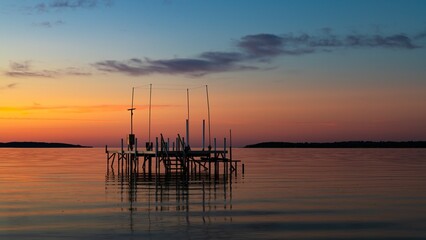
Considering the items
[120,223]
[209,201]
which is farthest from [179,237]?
[209,201]

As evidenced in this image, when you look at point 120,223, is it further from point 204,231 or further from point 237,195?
point 237,195

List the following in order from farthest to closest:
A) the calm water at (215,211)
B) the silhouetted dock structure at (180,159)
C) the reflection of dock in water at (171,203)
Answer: the silhouetted dock structure at (180,159) < the reflection of dock in water at (171,203) < the calm water at (215,211)

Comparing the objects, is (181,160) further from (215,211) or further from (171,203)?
(215,211)

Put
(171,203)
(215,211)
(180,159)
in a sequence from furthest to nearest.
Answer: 1. (180,159)
2. (171,203)
3. (215,211)

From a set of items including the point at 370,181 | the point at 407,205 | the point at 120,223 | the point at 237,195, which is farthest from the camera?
the point at 370,181

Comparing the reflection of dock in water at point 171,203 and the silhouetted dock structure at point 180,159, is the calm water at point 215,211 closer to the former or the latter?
the reflection of dock in water at point 171,203

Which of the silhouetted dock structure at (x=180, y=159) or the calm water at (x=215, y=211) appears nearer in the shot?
the calm water at (x=215, y=211)

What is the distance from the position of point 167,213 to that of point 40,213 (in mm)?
5120

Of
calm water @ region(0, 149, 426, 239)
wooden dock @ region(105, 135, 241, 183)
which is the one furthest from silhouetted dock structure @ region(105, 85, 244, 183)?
calm water @ region(0, 149, 426, 239)

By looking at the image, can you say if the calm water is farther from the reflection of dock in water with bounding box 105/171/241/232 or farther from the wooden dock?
the wooden dock

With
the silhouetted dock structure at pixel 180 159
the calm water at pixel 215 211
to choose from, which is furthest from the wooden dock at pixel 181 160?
the calm water at pixel 215 211

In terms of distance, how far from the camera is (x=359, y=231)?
70.1ft

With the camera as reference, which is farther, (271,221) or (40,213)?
(40,213)

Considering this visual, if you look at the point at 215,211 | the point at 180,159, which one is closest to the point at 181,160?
the point at 180,159
